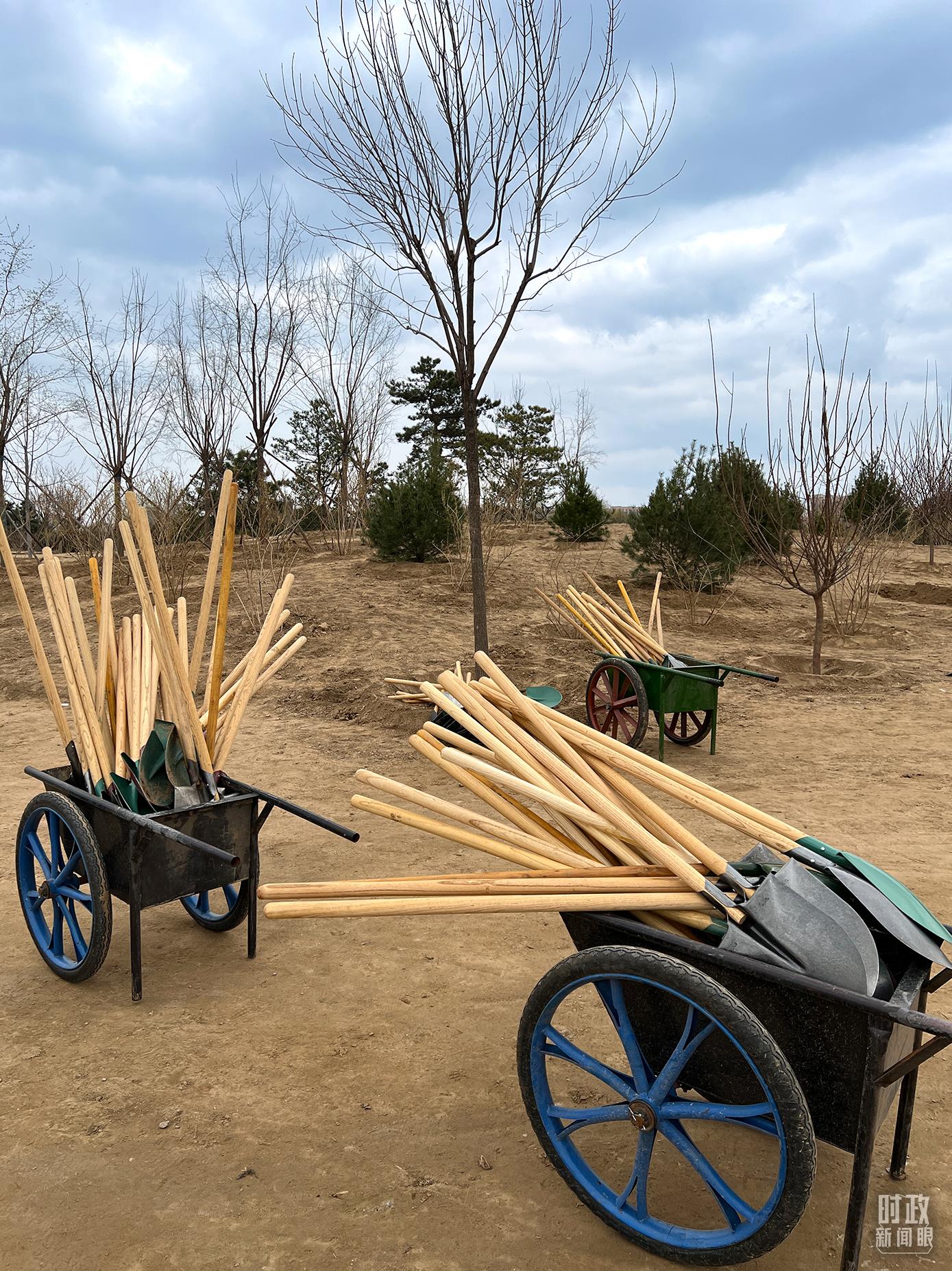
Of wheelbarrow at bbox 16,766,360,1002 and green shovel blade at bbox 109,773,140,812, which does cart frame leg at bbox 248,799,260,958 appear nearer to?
wheelbarrow at bbox 16,766,360,1002

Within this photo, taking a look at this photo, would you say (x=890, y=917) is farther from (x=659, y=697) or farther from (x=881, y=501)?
(x=881, y=501)

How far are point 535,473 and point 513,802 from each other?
25.7m

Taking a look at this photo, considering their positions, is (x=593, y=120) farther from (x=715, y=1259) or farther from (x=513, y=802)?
(x=715, y=1259)

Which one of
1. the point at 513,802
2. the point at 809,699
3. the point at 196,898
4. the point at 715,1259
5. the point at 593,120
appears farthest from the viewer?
the point at 809,699

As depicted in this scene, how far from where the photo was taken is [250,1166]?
2.34 m

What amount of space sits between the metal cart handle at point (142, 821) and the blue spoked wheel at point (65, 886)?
0.15 ft

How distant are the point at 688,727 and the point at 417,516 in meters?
8.44

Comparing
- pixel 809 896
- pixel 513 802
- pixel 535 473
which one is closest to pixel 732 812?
pixel 809 896

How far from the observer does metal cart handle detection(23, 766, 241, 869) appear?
8.93 ft

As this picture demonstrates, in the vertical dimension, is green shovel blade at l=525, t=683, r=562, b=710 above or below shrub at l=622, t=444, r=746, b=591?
below

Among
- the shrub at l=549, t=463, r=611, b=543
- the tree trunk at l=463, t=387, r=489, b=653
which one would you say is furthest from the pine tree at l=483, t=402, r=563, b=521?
the tree trunk at l=463, t=387, r=489, b=653

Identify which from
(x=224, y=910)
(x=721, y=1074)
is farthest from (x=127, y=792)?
(x=721, y=1074)

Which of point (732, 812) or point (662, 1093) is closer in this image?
point (662, 1093)
